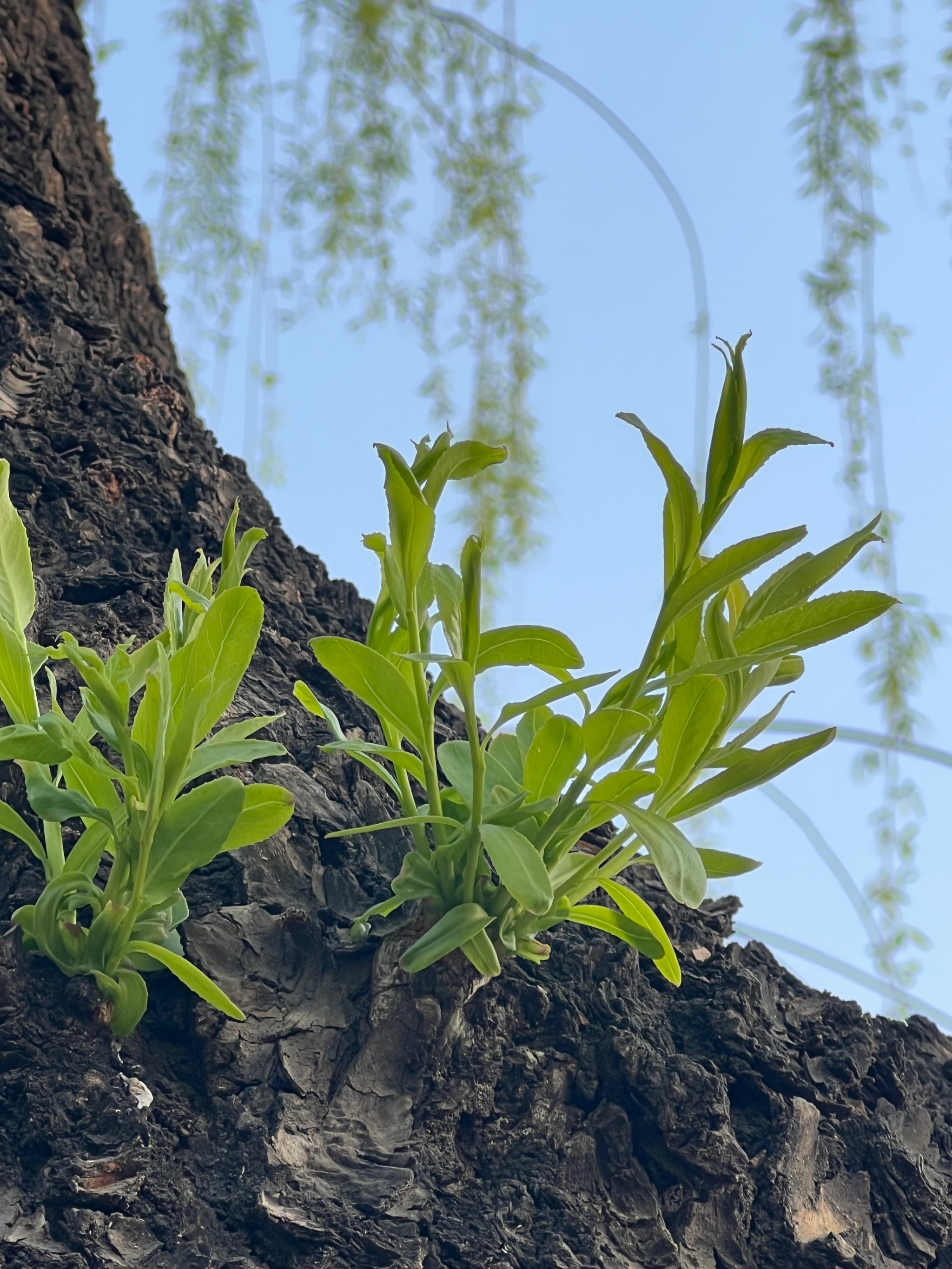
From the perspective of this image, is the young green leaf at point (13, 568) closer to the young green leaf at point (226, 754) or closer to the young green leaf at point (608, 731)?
the young green leaf at point (226, 754)

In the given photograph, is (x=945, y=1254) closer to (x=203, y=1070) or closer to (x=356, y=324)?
(x=203, y=1070)

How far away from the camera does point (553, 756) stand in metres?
0.67

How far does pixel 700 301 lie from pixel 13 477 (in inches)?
46.9

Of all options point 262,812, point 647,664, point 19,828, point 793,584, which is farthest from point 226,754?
point 793,584

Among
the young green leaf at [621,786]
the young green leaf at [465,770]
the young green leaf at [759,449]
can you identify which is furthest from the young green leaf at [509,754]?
the young green leaf at [759,449]

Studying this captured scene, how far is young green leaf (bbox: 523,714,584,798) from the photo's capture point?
0.65m

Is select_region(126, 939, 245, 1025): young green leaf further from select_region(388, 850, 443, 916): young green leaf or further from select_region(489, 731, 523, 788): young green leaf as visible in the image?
select_region(489, 731, 523, 788): young green leaf

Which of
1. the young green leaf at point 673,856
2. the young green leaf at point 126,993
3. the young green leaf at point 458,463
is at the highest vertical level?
the young green leaf at point 458,463

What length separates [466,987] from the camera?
0.67 m

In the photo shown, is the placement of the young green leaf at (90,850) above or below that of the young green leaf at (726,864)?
below

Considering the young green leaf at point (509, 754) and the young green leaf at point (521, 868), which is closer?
the young green leaf at point (521, 868)

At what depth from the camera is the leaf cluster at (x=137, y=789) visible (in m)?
0.60

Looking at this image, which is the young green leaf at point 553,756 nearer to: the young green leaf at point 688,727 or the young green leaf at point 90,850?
the young green leaf at point 688,727

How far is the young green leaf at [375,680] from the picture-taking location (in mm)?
636
